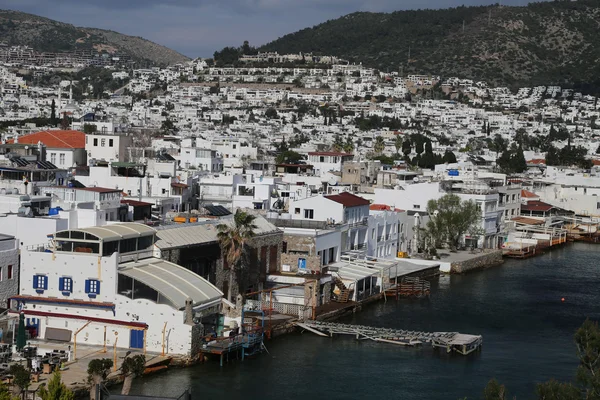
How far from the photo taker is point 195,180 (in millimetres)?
60781

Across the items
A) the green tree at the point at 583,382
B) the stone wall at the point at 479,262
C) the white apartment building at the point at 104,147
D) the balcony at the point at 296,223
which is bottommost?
the stone wall at the point at 479,262

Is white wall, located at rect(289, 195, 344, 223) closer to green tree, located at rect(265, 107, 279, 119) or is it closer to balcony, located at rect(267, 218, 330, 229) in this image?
balcony, located at rect(267, 218, 330, 229)

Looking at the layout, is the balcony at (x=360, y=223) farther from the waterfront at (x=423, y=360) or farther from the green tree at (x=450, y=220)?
the green tree at (x=450, y=220)

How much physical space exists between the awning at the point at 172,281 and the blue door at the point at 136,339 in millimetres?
1348

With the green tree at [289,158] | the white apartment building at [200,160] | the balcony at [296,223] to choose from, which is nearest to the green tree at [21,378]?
the balcony at [296,223]

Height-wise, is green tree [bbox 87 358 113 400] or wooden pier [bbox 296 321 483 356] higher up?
green tree [bbox 87 358 113 400]

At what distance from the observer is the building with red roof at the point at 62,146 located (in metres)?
65.6

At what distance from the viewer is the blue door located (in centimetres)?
3112

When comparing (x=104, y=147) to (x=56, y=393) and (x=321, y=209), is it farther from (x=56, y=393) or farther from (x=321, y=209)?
(x=56, y=393)

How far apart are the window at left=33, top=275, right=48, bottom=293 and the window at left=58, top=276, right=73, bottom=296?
49 cm

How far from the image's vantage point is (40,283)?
32.7 metres

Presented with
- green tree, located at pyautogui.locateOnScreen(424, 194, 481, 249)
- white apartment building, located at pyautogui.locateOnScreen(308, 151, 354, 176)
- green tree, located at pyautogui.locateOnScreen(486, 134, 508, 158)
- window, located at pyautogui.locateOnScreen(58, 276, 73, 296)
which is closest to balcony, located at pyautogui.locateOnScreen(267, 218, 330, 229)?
window, located at pyautogui.locateOnScreen(58, 276, 73, 296)

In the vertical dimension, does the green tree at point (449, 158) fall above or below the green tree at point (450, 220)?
above

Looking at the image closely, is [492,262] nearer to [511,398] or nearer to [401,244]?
[401,244]
